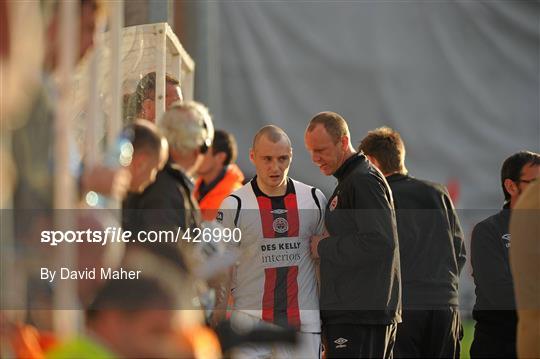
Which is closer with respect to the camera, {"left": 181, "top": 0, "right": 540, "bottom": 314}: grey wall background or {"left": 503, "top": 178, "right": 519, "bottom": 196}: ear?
{"left": 503, "top": 178, "right": 519, "bottom": 196}: ear

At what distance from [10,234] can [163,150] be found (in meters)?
1.31

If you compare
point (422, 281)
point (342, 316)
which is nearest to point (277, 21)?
point (422, 281)

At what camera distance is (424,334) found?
642cm

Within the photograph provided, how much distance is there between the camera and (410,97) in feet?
31.9

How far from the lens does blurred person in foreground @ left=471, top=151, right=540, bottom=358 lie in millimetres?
5957

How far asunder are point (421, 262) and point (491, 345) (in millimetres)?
640

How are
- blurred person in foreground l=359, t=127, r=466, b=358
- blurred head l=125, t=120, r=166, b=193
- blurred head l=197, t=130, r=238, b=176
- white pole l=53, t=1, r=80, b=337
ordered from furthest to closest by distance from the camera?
1. blurred head l=197, t=130, r=238, b=176
2. blurred person in foreground l=359, t=127, r=466, b=358
3. blurred head l=125, t=120, r=166, b=193
4. white pole l=53, t=1, r=80, b=337

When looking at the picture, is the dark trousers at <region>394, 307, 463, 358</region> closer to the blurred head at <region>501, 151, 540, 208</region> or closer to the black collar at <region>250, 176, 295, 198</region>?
the blurred head at <region>501, 151, 540, 208</region>

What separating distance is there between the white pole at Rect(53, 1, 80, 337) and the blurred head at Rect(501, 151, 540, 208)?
3.66 m

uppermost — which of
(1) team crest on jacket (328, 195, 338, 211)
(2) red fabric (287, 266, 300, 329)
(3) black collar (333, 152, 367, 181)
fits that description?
(3) black collar (333, 152, 367, 181)

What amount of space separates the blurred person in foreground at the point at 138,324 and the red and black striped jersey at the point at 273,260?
127 inches

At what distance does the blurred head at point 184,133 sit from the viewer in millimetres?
4477

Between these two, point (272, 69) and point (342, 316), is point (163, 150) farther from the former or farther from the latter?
point (272, 69)

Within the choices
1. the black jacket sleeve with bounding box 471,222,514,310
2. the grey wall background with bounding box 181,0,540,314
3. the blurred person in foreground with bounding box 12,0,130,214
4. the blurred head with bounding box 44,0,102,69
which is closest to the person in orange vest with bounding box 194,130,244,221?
the black jacket sleeve with bounding box 471,222,514,310
